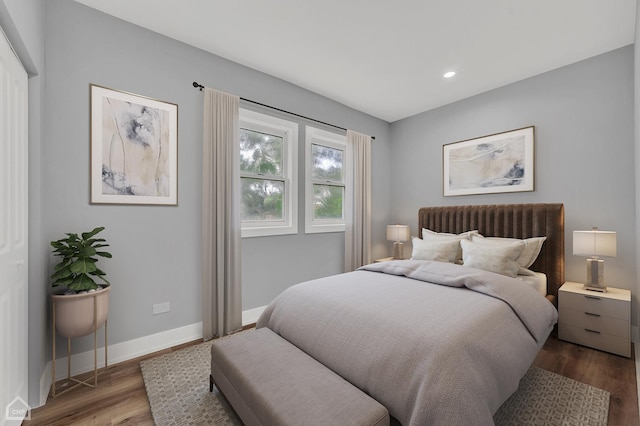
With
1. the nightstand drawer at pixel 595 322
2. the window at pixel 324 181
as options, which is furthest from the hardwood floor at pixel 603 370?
the window at pixel 324 181

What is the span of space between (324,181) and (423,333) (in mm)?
2659

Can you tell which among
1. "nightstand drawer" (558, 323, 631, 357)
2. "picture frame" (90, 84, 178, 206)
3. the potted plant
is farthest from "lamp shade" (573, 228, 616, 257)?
the potted plant

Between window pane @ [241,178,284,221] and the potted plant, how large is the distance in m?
1.43

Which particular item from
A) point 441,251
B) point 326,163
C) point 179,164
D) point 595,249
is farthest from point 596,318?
point 179,164

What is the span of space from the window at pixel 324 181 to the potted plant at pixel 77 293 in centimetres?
214

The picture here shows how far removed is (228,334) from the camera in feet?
8.95

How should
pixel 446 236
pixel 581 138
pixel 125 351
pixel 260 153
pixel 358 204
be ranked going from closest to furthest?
pixel 125 351 → pixel 581 138 → pixel 260 153 → pixel 446 236 → pixel 358 204

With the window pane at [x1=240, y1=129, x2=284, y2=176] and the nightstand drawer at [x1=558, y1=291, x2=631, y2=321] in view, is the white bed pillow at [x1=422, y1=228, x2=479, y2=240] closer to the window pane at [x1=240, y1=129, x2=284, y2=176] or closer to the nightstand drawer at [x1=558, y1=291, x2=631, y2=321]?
the nightstand drawer at [x1=558, y1=291, x2=631, y2=321]

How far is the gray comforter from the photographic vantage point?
1166 millimetres

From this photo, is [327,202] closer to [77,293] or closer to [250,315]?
[250,315]

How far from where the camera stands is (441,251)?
121 inches

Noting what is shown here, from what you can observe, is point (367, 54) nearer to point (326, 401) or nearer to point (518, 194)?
point (518, 194)

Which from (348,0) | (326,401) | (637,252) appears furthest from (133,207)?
(637,252)

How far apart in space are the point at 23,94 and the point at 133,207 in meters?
0.96
